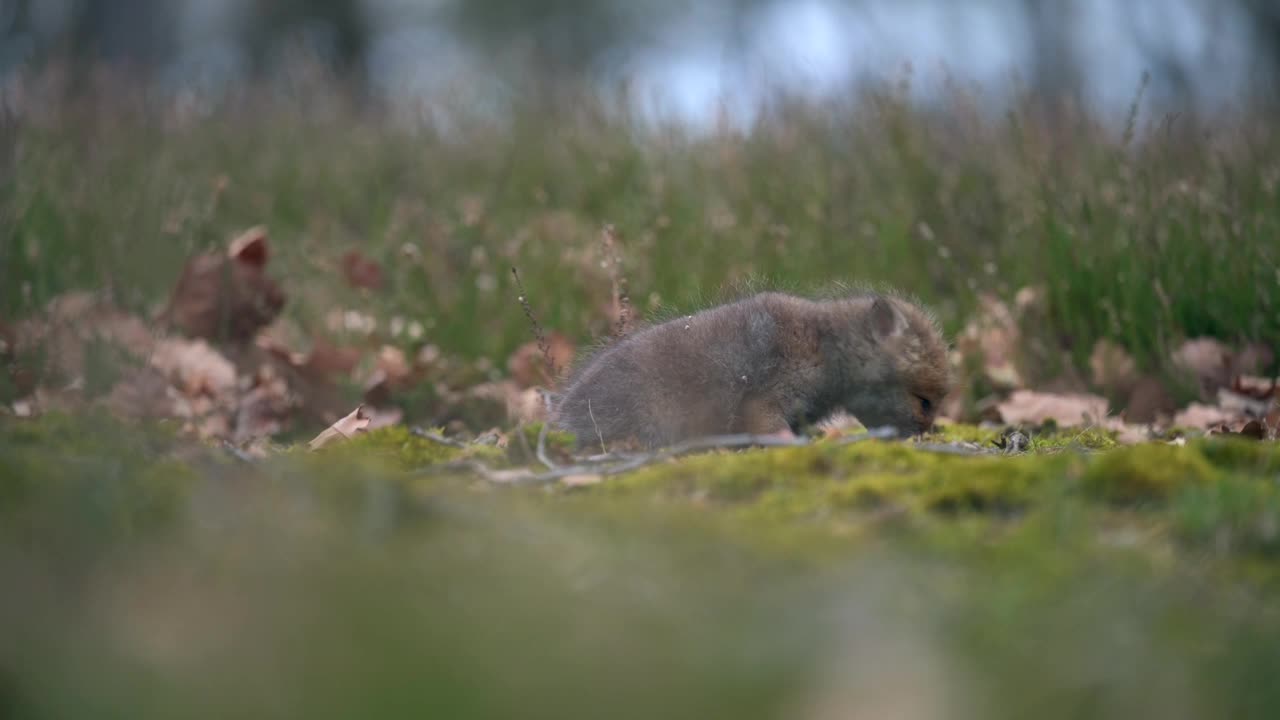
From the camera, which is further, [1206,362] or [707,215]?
[707,215]

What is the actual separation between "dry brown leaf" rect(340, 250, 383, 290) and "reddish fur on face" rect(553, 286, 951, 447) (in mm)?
2636

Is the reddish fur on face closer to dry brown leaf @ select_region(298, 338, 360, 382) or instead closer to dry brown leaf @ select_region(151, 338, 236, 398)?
dry brown leaf @ select_region(298, 338, 360, 382)

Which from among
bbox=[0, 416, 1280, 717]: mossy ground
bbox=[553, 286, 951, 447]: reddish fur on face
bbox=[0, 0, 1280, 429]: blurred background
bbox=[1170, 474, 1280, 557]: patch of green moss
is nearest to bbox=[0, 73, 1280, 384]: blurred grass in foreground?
bbox=[0, 0, 1280, 429]: blurred background

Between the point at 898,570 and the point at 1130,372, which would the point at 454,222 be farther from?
the point at 898,570

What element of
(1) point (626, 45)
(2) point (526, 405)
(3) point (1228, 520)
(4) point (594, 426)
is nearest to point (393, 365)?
(2) point (526, 405)

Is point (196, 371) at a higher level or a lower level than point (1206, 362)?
higher

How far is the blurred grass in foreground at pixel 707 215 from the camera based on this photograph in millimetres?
6984

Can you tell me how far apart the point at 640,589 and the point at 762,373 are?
241 centimetres

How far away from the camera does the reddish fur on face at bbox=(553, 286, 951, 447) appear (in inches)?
188

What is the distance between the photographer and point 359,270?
293 inches

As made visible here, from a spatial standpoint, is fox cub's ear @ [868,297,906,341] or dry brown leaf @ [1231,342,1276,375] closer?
fox cub's ear @ [868,297,906,341]

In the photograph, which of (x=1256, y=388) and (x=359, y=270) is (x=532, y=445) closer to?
(x=359, y=270)

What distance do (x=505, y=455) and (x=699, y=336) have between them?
44.6 inches

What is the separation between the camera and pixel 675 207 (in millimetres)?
9203
